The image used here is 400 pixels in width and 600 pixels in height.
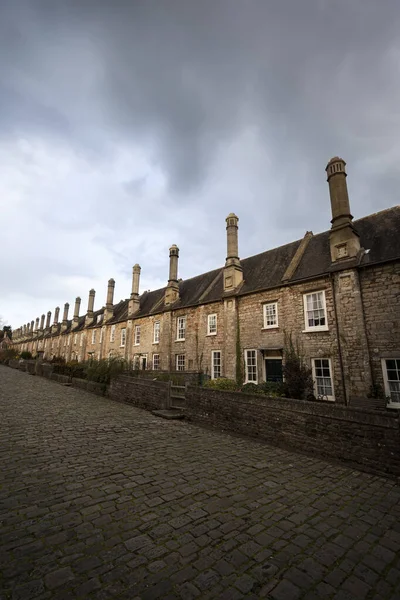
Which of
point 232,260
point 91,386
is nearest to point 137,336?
point 91,386

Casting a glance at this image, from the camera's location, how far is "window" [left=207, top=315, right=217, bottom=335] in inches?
795

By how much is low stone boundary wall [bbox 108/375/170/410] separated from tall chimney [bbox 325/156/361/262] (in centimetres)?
1093

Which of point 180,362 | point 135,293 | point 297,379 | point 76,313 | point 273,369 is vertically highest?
point 76,313

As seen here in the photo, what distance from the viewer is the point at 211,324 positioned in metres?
20.5

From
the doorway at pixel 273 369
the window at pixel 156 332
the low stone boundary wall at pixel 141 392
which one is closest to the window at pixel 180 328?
the window at pixel 156 332

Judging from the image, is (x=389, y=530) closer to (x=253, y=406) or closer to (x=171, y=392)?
(x=253, y=406)

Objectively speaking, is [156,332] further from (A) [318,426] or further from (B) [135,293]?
(A) [318,426]

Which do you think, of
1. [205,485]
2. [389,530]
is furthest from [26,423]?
[389,530]

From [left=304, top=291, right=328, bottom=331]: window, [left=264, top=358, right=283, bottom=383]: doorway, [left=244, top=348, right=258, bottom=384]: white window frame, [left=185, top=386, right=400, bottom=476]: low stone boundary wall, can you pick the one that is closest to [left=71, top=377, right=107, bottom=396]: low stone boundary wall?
[left=244, top=348, right=258, bottom=384]: white window frame

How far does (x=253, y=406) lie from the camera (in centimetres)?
859

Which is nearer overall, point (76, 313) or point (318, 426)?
point (318, 426)

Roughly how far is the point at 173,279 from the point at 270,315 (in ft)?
39.3

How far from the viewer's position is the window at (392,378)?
11562mm

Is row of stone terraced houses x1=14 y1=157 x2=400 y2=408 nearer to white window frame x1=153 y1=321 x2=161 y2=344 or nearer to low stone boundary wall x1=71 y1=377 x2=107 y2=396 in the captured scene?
white window frame x1=153 y1=321 x2=161 y2=344
